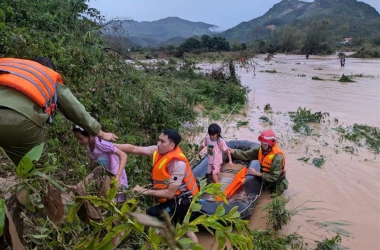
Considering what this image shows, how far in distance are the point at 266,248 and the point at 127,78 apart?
4.10 meters

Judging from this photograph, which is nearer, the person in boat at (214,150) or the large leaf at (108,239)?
the large leaf at (108,239)

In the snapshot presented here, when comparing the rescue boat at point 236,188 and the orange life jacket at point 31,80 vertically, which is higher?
the orange life jacket at point 31,80

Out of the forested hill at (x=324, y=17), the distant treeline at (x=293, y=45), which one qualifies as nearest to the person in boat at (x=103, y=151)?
the distant treeline at (x=293, y=45)

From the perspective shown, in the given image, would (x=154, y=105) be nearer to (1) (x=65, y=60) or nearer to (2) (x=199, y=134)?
(1) (x=65, y=60)

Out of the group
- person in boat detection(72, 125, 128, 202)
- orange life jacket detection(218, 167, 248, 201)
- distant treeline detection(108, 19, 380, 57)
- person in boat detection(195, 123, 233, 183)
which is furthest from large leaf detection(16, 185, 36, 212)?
distant treeline detection(108, 19, 380, 57)

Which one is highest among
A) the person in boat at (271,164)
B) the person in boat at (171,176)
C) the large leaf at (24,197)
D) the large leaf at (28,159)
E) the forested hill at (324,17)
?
the forested hill at (324,17)

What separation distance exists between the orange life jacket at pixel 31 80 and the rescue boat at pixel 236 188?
211cm

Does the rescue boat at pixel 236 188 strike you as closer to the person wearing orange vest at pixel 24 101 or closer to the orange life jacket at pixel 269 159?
the orange life jacket at pixel 269 159

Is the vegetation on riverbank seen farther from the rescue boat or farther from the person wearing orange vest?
the rescue boat

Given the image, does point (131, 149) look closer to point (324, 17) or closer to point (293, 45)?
point (293, 45)

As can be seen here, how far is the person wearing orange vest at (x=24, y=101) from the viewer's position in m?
2.14

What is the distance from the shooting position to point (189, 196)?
345 centimetres

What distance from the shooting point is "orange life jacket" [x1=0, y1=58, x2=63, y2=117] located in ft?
7.01

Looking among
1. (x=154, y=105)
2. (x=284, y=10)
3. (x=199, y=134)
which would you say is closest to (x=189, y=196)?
(x=154, y=105)
